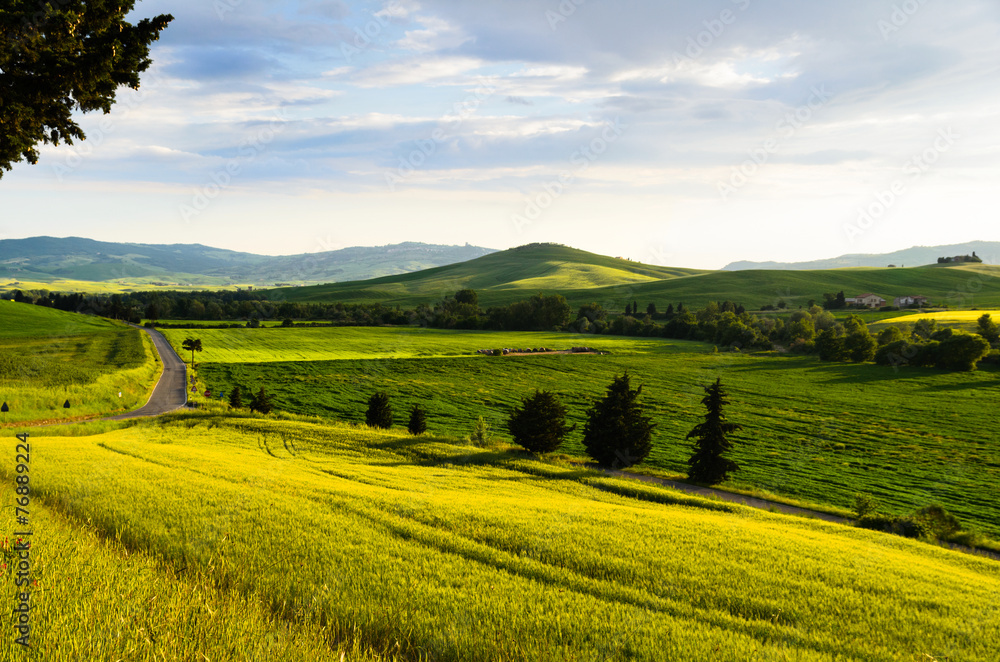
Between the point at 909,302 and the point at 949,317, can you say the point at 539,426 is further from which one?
the point at 909,302

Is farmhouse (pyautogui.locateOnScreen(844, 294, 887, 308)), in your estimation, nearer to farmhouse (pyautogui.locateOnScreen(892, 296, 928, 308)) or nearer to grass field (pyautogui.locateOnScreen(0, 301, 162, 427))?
farmhouse (pyautogui.locateOnScreen(892, 296, 928, 308))

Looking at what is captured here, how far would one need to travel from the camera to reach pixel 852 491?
119 feet

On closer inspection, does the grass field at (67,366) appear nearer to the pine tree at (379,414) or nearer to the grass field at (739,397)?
the grass field at (739,397)

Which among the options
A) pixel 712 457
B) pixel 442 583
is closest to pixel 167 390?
pixel 712 457

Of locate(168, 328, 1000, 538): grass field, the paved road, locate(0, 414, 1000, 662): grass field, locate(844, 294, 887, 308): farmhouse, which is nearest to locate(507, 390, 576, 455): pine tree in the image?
locate(168, 328, 1000, 538): grass field

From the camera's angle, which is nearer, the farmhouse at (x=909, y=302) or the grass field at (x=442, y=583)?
the grass field at (x=442, y=583)

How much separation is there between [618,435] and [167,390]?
193ft

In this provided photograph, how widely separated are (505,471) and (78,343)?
99.7m

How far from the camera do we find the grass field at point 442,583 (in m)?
5.45

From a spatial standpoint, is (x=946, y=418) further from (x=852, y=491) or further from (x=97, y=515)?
(x=97, y=515)

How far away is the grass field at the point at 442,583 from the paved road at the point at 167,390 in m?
42.4

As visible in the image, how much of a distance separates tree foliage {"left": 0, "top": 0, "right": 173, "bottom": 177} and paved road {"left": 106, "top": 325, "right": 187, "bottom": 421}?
42075 mm

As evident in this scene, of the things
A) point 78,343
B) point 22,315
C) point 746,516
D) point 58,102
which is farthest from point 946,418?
point 22,315

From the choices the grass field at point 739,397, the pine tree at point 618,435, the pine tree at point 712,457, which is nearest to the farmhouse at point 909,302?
the grass field at point 739,397
